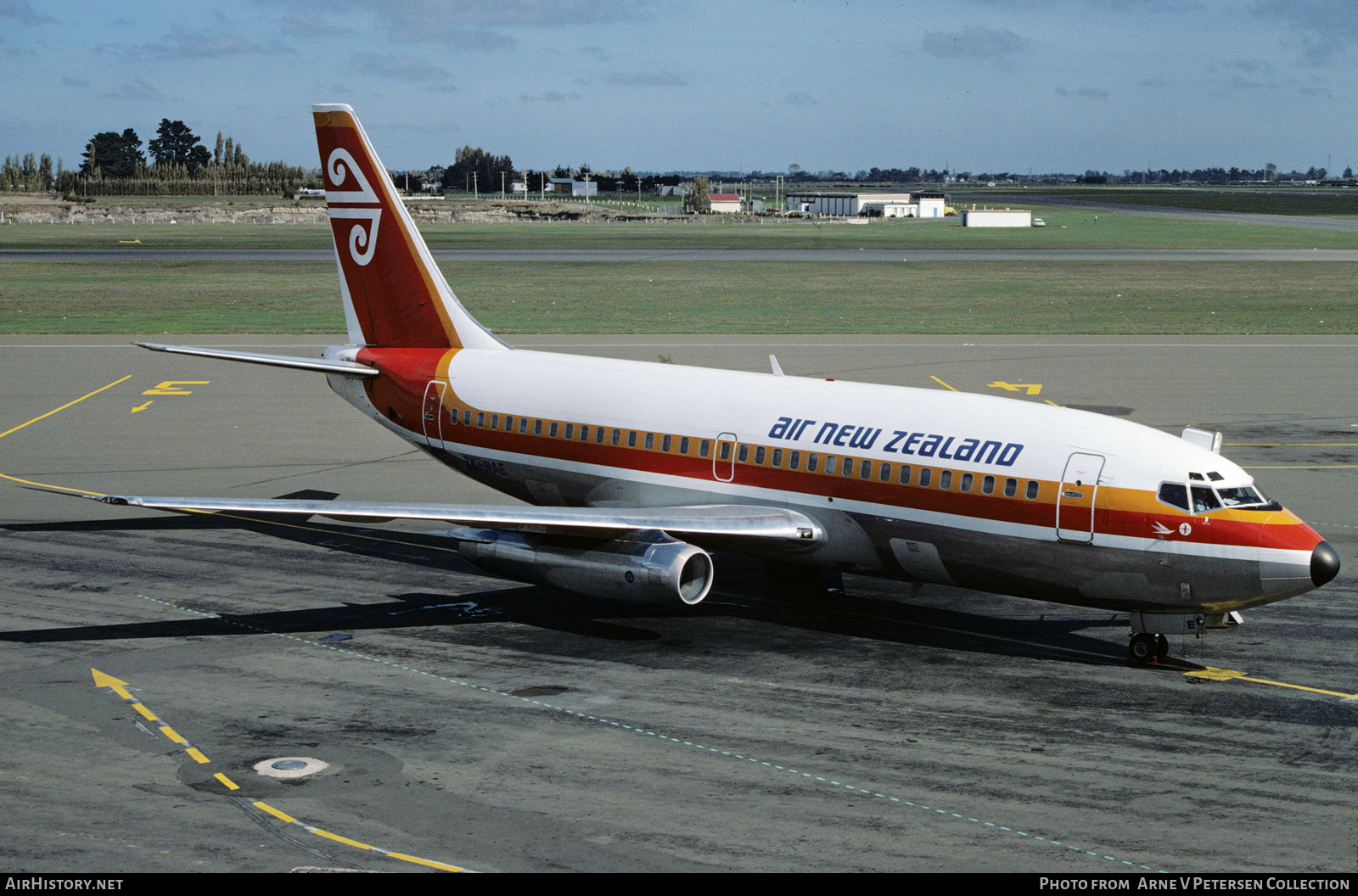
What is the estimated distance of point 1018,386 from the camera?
54.8 metres

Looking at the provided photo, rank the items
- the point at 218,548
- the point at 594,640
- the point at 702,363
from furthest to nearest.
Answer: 1. the point at 702,363
2. the point at 218,548
3. the point at 594,640

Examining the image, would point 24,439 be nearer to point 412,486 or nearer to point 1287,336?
point 412,486

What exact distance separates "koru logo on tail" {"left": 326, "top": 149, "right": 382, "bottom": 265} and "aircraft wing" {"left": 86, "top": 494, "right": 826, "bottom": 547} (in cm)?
1070

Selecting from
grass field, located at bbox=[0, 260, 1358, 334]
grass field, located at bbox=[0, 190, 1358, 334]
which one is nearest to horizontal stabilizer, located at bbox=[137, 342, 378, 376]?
grass field, located at bbox=[0, 260, 1358, 334]

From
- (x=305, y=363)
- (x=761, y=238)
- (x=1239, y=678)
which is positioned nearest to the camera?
(x=1239, y=678)

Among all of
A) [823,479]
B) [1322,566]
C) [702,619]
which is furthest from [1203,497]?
[702,619]

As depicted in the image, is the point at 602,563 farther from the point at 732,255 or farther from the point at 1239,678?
the point at 732,255

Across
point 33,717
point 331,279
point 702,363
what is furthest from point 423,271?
point 331,279

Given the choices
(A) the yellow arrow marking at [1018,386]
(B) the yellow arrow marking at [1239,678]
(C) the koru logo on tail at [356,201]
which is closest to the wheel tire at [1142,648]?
(B) the yellow arrow marking at [1239,678]

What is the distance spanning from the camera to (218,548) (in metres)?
32.8

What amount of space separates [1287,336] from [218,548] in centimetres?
6071

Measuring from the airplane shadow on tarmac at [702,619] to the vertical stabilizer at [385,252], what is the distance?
6.45m

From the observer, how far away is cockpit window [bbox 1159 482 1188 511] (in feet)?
74.8

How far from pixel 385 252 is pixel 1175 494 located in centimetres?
2072
